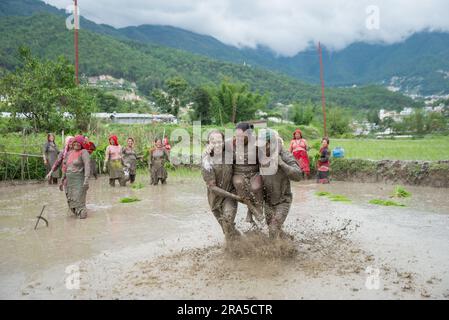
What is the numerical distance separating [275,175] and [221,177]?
67 centimetres

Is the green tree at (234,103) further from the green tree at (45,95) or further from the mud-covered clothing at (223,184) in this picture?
the mud-covered clothing at (223,184)

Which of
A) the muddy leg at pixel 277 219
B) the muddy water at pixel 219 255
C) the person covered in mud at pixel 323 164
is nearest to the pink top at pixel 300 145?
the person covered in mud at pixel 323 164

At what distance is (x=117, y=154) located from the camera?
530 inches

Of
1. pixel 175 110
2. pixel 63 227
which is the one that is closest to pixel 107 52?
pixel 175 110

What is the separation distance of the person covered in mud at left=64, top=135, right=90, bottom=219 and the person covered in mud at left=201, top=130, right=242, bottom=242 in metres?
3.80

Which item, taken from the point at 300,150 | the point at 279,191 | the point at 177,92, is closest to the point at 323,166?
the point at 300,150

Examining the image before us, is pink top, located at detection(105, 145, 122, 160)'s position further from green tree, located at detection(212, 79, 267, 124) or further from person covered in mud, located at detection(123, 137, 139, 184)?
green tree, located at detection(212, 79, 267, 124)

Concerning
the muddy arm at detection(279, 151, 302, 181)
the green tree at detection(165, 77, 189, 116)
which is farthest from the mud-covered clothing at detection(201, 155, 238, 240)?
the green tree at detection(165, 77, 189, 116)

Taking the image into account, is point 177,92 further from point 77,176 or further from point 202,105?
point 77,176

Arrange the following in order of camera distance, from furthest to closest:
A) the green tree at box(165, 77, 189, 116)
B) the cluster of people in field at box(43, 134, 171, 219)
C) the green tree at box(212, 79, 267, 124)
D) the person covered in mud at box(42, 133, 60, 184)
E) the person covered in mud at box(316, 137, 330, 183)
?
the green tree at box(165, 77, 189, 116)
the green tree at box(212, 79, 267, 124)
the person covered in mud at box(42, 133, 60, 184)
the person covered in mud at box(316, 137, 330, 183)
the cluster of people in field at box(43, 134, 171, 219)

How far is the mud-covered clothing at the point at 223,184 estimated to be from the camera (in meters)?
5.90

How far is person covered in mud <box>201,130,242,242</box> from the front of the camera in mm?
5871

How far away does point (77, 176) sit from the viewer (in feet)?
29.7
